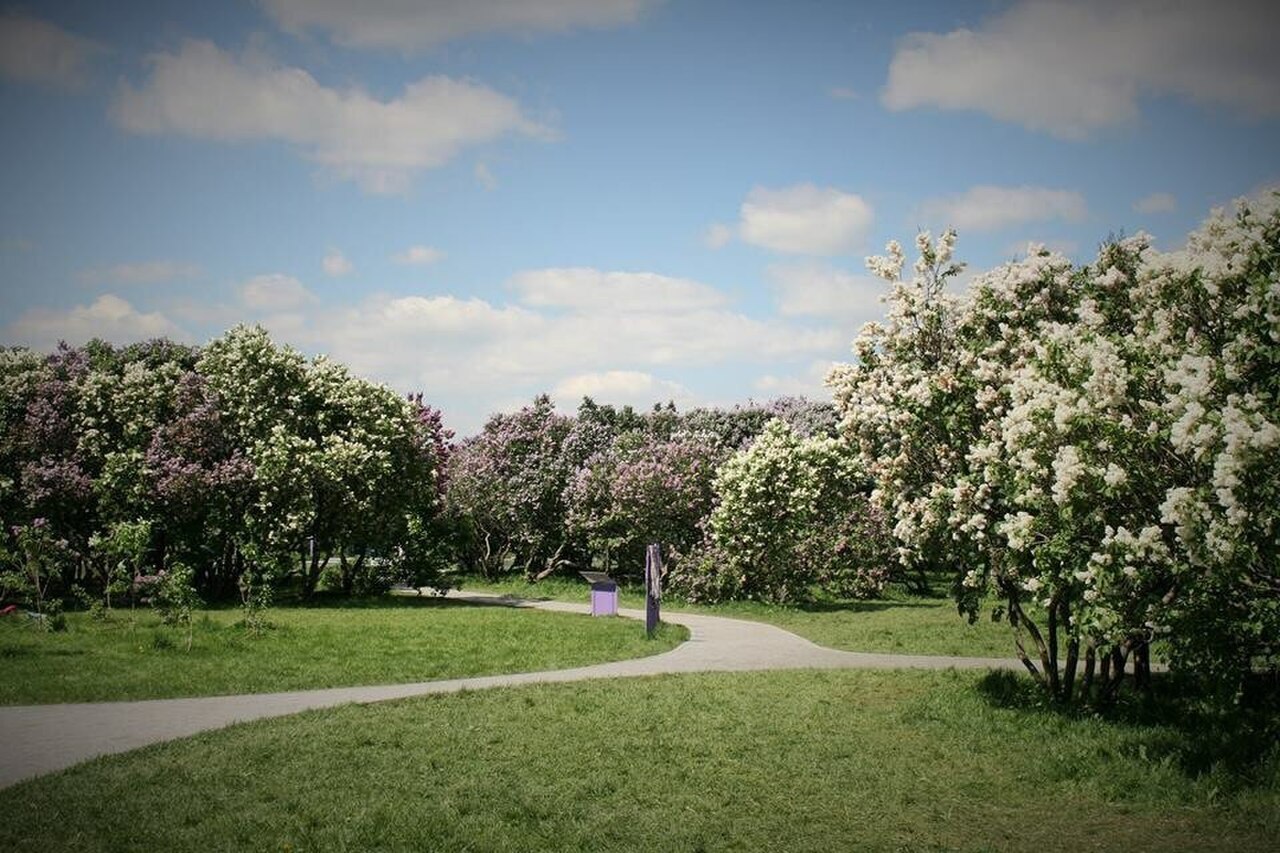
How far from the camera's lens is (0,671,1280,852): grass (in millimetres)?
8078

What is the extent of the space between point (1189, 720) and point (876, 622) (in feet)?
47.0

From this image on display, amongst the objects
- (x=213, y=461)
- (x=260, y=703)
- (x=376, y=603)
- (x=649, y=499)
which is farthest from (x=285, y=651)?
(x=649, y=499)

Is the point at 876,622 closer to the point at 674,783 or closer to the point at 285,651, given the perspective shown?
the point at 285,651

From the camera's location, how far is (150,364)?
3600 cm

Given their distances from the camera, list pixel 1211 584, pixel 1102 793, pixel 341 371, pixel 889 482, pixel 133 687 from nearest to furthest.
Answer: pixel 1211 584 → pixel 1102 793 → pixel 889 482 → pixel 133 687 → pixel 341 371

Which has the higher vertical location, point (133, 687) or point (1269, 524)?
point (1269, 524)

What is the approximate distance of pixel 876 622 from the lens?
25844mm

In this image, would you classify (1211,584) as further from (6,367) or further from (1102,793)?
(6,367)

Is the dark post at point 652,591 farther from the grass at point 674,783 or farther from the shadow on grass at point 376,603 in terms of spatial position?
the shadow on grass at point 376,603

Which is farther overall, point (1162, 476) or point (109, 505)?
point (109, 505)

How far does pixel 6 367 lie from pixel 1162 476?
37.1 m

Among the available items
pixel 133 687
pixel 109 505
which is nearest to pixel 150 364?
pixel 109 505

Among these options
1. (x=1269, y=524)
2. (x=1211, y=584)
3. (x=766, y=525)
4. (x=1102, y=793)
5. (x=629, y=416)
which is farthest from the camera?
(x=629, y=416)

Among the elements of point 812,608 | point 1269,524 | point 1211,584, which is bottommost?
point 812,608
